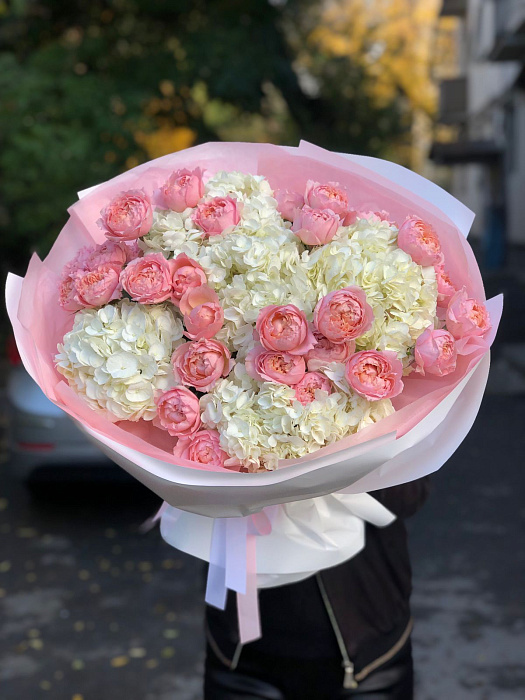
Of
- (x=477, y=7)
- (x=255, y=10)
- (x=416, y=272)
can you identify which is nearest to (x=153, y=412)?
(x=416, y=272)

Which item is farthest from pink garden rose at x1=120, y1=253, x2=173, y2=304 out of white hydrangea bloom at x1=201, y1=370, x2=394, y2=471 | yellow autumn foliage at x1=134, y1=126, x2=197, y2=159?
yellow autumn foliage at x1=134, y1=126, x2=197, y2=159

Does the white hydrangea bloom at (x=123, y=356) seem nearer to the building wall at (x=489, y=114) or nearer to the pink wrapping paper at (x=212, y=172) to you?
the pink wrapping paper at (x=212, y=172)

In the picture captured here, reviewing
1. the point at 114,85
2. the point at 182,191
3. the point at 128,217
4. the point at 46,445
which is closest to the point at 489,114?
the point at 114,85

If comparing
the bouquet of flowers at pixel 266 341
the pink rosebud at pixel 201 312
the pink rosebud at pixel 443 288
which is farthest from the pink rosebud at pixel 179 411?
the pink rosebud at pixel 443 288

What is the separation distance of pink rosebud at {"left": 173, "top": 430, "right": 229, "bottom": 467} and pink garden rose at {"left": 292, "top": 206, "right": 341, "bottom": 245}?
45cm

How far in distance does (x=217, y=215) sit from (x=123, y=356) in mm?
363

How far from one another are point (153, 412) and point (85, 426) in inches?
5.5

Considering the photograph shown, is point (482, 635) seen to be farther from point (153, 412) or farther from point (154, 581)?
point (153, 412)

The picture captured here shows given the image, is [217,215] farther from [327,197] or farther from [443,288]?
[443,288]

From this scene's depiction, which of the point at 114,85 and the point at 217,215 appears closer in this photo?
the point at 217,215

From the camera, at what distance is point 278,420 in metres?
1.67

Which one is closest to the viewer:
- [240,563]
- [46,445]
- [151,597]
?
[240,563]

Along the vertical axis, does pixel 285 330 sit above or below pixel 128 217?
below

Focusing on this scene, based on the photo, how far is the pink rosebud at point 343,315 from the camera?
5.41 ft
